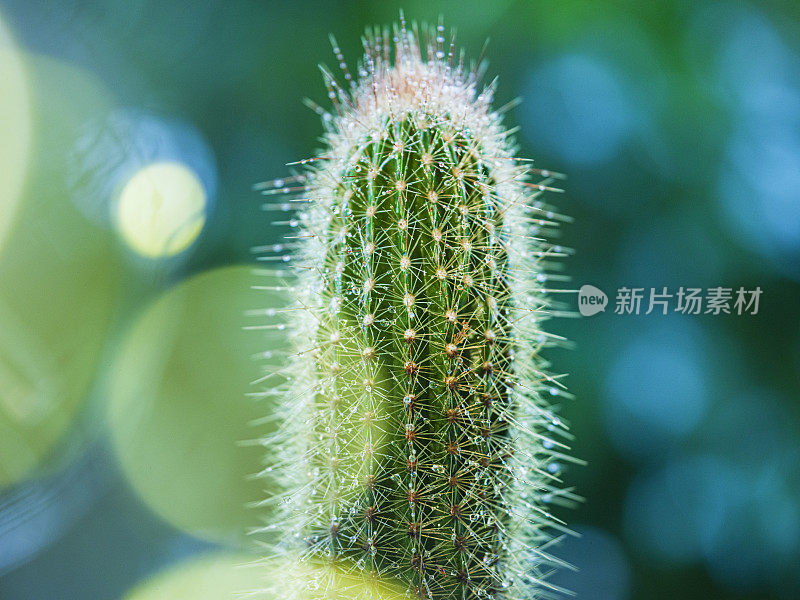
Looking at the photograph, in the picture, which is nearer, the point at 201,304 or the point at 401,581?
the point at 401,581

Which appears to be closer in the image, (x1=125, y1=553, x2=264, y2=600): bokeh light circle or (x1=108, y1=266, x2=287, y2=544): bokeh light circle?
(x1=125, y1=553, x2=264, y2=600): bokeh light circle

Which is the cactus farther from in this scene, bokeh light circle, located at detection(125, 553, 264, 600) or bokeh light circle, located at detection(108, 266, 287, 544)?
bokeh light circle, located at detection(108, 266, 287, 544)

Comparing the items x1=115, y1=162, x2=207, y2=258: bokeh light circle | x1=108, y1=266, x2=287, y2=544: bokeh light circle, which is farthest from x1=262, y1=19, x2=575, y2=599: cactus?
x1=108, y1=266, x2=287, y2=544: bokeh light circle

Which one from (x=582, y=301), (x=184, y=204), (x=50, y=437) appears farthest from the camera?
(x=582, y=301)

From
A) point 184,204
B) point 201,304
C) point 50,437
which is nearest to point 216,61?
point 184,204

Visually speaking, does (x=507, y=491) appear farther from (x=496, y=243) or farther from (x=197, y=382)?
(x=197, y=382)

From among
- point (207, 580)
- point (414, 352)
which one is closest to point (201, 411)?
point (207, 580)

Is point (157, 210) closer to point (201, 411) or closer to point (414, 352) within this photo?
point (201, 411)
